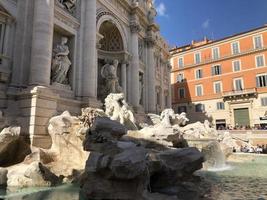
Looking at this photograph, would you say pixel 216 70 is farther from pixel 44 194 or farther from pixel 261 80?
pixel 44 194

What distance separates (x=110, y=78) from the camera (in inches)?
532

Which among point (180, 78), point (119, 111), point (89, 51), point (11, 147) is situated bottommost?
point (11, 147)

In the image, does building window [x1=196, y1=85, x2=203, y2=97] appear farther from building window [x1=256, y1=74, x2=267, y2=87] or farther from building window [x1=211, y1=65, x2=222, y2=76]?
building window [x1=256, y1=74, x2=267, y2=87]

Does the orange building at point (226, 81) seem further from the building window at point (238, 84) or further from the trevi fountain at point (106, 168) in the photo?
the trevi fountain at point (106, 168)

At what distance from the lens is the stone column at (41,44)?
848cm

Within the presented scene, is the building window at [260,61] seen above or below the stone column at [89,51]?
above

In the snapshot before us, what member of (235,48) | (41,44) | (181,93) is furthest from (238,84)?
(41,44)

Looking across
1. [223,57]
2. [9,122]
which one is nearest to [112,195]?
[9,122]

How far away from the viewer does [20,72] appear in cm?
872

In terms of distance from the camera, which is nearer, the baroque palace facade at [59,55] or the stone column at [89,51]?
the baroque palace facade at [59,55]

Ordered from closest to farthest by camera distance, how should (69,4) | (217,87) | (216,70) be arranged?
(69,4)
(217,87)
(216,70)

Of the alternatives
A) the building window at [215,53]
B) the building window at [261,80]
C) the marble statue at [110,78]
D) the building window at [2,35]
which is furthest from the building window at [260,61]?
the building window at [2,35]

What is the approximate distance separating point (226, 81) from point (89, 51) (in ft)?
64.5

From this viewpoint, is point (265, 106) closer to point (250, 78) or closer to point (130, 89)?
point (250, 78)
